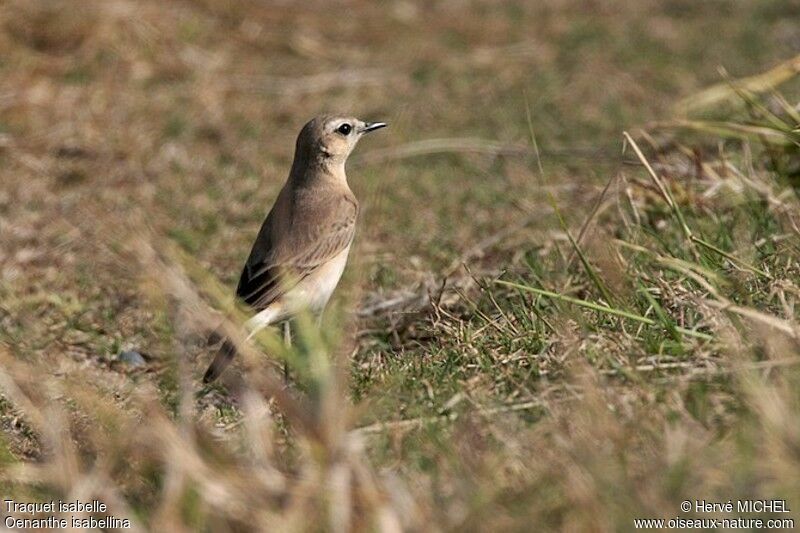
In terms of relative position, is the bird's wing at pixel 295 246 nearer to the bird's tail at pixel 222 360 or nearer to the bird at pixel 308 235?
the bird at pixel 308 235

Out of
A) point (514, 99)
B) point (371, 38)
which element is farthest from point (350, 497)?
point (371, 38)

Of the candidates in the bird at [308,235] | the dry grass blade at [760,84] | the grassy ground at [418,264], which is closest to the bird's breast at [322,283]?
the bird at [308,235]

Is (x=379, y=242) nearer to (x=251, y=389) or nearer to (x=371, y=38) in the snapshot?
Result: (x=251, y=389)

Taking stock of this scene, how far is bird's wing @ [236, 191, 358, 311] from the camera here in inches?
229

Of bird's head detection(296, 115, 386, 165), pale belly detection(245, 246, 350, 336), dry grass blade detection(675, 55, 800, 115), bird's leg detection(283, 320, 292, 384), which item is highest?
dry grass blade detection(675, 55, 800, 115)

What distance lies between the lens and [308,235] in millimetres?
6117

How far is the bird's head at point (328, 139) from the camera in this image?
6.53 m

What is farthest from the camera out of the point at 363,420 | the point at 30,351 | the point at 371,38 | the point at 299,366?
the point at 371,38

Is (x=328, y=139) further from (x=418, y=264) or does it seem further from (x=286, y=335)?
(x=286, y=335)

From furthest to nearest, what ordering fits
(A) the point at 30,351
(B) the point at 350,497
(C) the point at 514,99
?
(C) the point at 514,99
(A) the point at 30,351
(B) the point at 350,497

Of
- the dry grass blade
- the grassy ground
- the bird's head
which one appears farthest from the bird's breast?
the dry grass blade

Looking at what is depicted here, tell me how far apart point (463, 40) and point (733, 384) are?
777 centimetres

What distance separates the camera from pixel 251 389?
4.16 m

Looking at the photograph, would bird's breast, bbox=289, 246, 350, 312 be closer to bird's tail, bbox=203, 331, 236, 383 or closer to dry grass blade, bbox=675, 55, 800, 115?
bird's tail, bbox=203, 331, 236, 383
